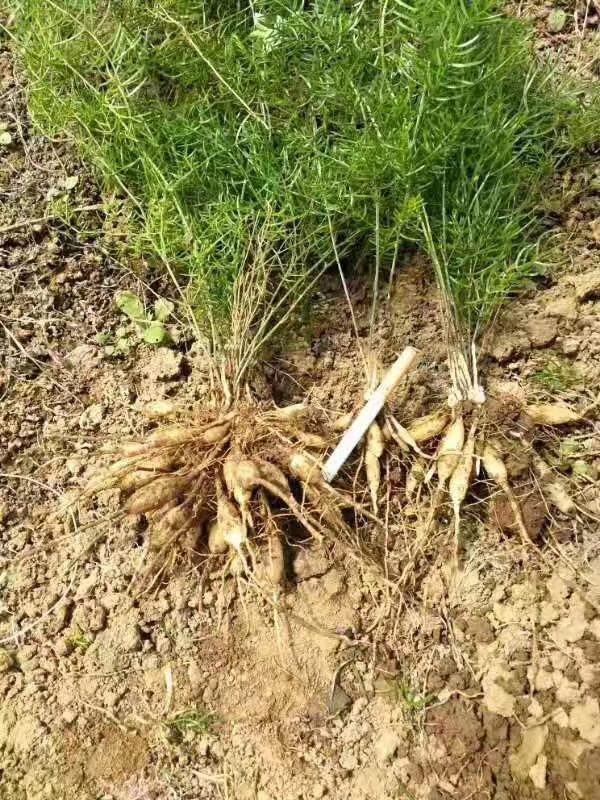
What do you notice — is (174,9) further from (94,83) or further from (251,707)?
(251,707)

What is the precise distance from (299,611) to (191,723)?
0.32 metres

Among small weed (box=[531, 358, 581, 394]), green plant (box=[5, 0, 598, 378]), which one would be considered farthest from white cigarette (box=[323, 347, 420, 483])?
small weed (box=[531, 358, 581, 394])

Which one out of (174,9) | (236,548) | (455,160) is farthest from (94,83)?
(236,548)

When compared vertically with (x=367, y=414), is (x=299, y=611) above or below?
below

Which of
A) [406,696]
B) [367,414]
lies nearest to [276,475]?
[367,414]

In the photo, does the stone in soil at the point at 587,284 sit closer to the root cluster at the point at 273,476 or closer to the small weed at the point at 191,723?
the root cluster at the point at 273,476

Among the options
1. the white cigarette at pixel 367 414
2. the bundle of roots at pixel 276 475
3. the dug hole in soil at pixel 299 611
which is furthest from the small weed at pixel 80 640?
the white cigarette at pixel 367 414

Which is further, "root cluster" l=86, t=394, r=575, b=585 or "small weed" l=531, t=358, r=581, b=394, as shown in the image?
"small weed" l=531, t=358, r=581, b=394

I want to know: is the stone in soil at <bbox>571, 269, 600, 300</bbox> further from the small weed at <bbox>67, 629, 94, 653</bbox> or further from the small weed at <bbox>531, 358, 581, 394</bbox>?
the small weed at <bbox>67, 629, 94, 653</bbox>

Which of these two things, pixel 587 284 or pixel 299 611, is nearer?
pixel 299 611

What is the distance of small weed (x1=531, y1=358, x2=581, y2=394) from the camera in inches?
66.0

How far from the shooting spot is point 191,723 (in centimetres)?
149

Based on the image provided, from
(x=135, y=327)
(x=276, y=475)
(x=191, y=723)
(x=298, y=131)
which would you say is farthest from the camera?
(x=135, y=327)

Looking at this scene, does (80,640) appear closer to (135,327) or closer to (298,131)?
(135,327)
